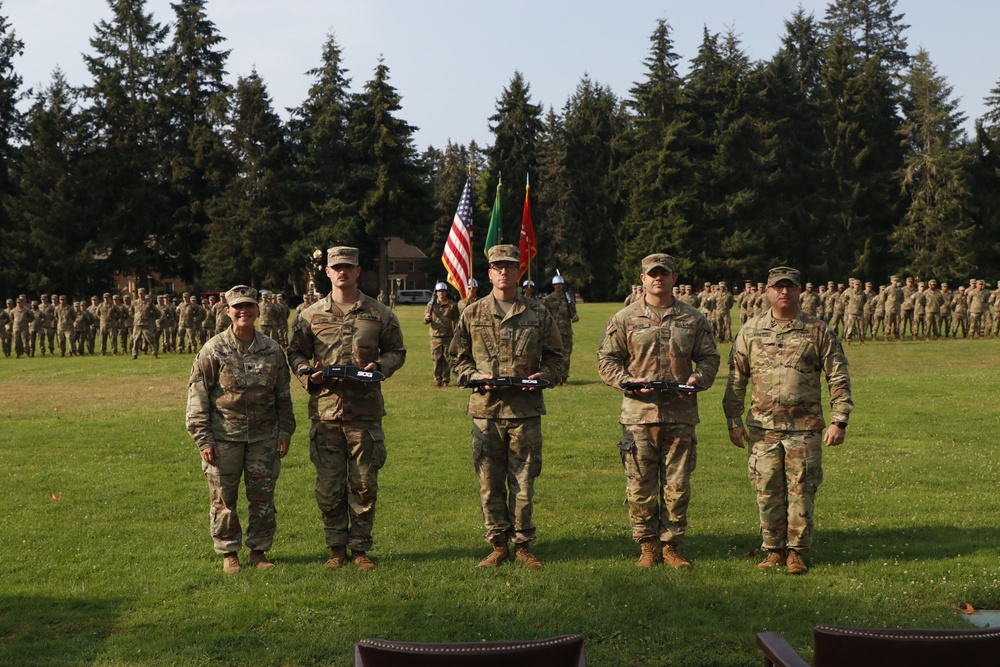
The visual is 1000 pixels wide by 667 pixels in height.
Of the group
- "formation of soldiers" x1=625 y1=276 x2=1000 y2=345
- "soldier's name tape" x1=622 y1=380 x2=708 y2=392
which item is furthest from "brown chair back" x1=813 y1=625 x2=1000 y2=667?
"formation of soldiers" x1=625 y1=276 x2=1000 y2=345

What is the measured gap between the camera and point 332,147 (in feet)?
217

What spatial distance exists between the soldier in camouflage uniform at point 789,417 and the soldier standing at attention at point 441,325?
12.6 metres

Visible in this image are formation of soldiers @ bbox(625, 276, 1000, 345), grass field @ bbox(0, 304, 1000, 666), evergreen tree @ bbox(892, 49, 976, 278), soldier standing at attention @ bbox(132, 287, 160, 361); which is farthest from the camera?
evergreen tree @ bbox(892, 49, 976, 278)

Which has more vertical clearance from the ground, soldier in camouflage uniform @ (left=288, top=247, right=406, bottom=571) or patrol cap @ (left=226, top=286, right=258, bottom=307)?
patrol cap @ (left=226, top=286, right=258, bottom=307)

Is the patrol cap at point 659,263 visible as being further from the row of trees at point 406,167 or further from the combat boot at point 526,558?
the row of trees at point 406,167

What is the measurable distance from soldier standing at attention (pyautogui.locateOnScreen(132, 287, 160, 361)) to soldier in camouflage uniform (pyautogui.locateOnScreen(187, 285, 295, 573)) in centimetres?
2309

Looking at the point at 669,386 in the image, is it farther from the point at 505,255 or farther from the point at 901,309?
the point at 901,309

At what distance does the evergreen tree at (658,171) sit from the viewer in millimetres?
66625

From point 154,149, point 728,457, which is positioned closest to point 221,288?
point 154,149

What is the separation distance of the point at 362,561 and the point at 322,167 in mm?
61080

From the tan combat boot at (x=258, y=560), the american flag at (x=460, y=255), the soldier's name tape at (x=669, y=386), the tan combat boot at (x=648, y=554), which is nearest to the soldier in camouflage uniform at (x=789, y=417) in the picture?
the soldier's name tape at (x=669, y=386)

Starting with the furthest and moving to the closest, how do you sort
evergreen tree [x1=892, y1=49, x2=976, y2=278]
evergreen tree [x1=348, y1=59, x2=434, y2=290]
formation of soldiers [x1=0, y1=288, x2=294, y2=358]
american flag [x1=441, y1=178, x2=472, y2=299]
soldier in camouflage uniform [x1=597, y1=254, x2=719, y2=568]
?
evergreen tree [x1=348, y1=59, x2=434, y2=290], evergreen tree [x1=892, y1=49, x2=976, y2=278], formation of soldiers [x1=0, y1=288, x2=294, y2=358], american flag [x1=441, y1=178, x2=472, y2=299], soldier in camouflage uniform [x1=597, y1=254, x2=719, y2=568]

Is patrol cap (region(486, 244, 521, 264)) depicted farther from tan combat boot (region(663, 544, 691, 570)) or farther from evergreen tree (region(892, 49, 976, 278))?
evergreen tree (region(892, 49, 976, 278))

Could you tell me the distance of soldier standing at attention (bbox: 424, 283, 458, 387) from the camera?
19.9 meters
